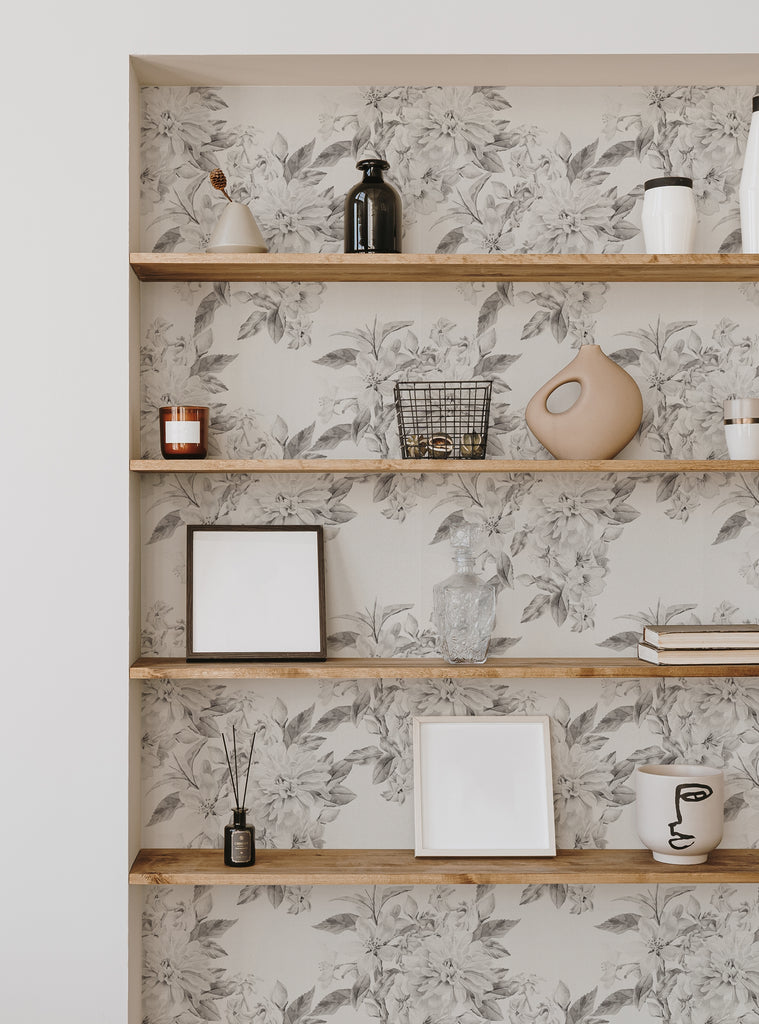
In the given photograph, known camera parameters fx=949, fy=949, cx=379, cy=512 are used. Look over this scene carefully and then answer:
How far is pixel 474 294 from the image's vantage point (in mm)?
2158

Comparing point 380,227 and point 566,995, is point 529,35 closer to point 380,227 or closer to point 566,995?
point 380,227

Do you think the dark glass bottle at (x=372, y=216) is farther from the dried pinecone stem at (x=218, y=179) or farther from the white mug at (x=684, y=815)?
the white mug at (x=684, y=815)

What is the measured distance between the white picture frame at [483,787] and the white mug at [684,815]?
21 cm

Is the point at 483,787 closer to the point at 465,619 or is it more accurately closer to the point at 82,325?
the point at 465,619

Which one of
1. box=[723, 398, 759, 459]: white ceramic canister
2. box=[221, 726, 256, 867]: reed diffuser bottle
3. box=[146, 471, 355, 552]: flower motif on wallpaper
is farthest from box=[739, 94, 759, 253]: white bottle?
box=[221, 726, 256, 867]: reed diffuser bottle

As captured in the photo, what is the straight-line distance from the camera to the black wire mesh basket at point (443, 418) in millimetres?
2023

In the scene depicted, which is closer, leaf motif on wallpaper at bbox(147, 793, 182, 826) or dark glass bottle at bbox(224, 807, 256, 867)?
dark glass bottle at bbox(224, 807, 256, 867)

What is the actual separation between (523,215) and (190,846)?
1.61 metres

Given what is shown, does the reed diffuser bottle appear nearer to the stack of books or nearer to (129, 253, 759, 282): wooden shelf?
the stack of books

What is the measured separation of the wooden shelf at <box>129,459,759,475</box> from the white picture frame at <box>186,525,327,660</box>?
0.20m

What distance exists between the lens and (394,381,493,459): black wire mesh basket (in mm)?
2023

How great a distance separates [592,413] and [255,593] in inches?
32.2

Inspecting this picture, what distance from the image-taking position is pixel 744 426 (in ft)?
6.61

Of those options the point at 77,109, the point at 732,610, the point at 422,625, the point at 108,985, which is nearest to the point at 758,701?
the point at 732,610
